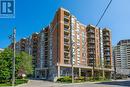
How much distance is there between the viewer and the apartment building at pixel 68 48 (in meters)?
79.3

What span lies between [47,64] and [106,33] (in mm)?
31121

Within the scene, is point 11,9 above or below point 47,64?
above

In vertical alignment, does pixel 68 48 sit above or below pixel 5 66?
above

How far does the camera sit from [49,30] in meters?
101

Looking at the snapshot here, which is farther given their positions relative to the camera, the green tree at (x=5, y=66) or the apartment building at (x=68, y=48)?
the apartment building at (x=68, y=48)

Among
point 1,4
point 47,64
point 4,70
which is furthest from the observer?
point 47,64

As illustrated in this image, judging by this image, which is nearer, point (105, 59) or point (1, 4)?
point (1, 4)

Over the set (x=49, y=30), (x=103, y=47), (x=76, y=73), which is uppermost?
(x=49, y=30)

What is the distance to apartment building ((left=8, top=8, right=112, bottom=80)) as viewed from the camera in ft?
260

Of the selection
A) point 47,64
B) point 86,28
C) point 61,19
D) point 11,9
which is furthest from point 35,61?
point 11,9

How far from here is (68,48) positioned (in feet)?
269

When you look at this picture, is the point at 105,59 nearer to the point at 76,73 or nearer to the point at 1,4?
the point at 76,73

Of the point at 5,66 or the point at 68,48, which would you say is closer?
the point at 5,66

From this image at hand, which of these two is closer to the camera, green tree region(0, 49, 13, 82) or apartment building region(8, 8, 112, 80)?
green tree region(0, 49, 13, 82)
